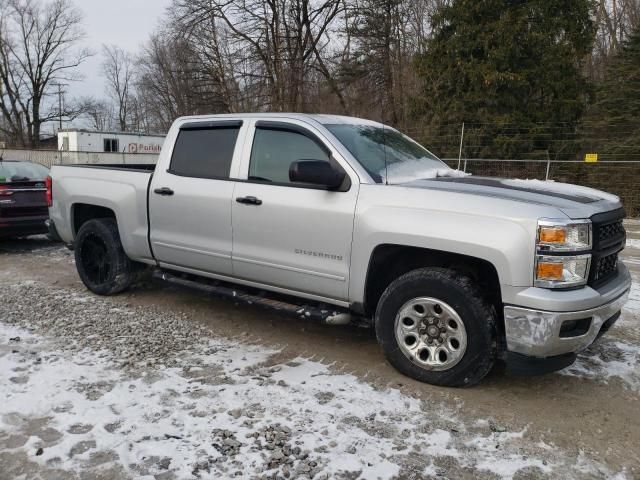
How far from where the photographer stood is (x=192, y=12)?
91.3ft

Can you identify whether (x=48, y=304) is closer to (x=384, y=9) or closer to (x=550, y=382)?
(x=550, y=382)

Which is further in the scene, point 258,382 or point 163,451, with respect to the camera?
point 258,382

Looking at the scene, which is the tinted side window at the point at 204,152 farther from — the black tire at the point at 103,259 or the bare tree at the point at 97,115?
the bare tree at the point at 97,115

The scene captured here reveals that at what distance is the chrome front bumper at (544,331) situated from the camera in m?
3.31

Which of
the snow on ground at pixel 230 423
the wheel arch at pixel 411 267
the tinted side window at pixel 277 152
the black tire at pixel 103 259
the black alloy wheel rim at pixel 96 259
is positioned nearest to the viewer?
the snow on ground at pixel 230 423

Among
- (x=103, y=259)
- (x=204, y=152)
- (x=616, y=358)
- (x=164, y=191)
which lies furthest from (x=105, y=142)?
(x=616, y=358)

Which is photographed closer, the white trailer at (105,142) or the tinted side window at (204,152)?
the tinted side window at (204,152)

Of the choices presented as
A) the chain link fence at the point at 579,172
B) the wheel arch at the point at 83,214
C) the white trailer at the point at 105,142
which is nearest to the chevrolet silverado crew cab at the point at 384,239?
the wheel arch at the point at 83,214

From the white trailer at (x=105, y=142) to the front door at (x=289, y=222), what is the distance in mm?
31868

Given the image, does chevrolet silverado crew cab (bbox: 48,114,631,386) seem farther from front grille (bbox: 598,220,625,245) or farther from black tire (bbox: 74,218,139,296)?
black tire (bbox: 74,218,139,296)

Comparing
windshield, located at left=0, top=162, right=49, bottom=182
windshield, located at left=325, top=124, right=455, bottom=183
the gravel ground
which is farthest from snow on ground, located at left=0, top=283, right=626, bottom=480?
windshield, located at left=0, top=162, right=49, bottom=182

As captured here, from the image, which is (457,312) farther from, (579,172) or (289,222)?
(579,172)

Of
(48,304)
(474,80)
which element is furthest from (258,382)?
(474,80)

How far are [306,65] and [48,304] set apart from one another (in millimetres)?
24354
